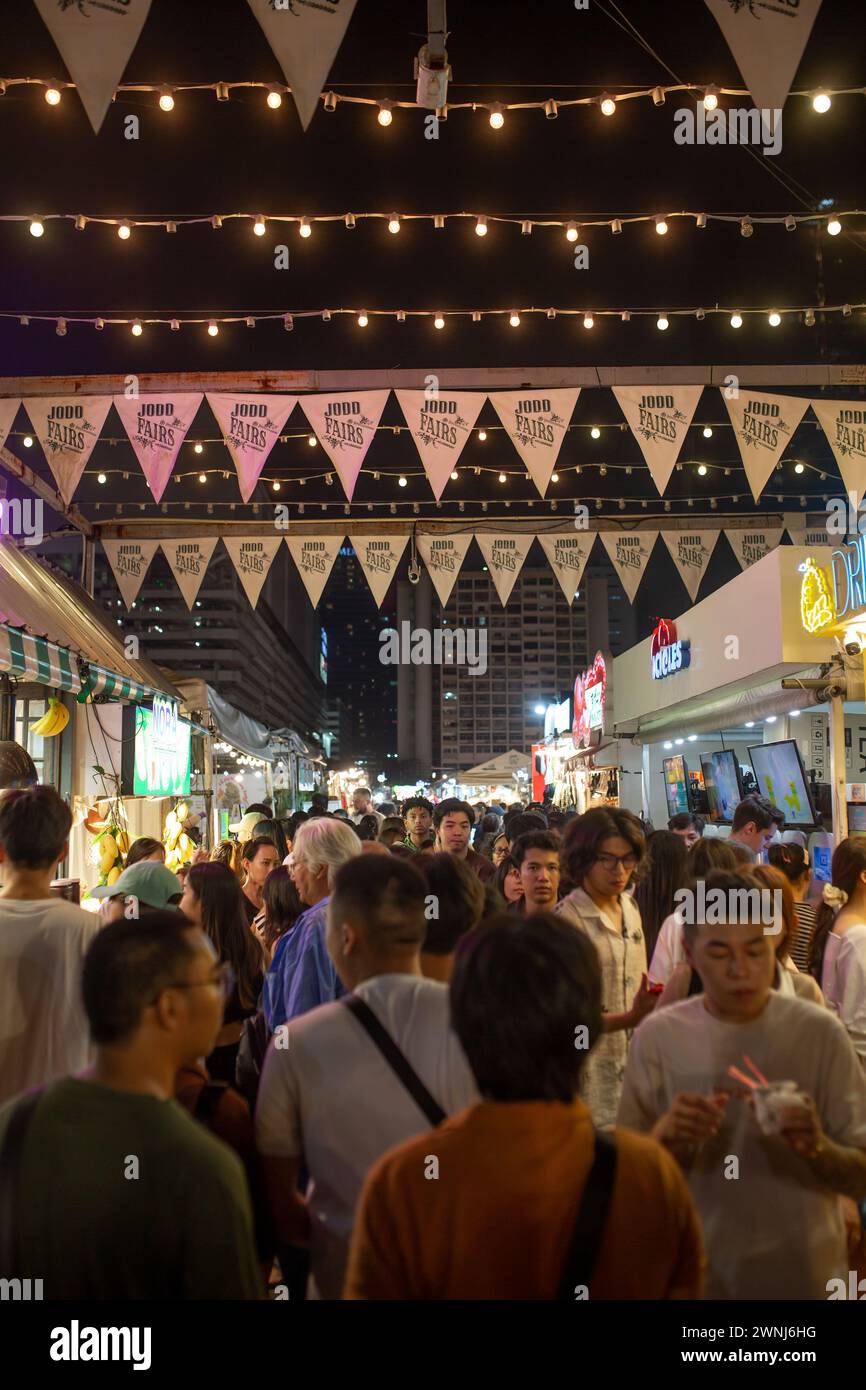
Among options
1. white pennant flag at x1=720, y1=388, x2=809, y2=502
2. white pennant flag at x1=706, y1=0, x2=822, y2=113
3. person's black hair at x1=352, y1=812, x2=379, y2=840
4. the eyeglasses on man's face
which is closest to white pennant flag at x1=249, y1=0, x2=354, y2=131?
white pennant flag at x1=706, y1=0, x2=822, y2=113

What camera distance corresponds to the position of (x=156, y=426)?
9.98 meters

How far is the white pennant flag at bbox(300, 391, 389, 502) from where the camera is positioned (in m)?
9.87

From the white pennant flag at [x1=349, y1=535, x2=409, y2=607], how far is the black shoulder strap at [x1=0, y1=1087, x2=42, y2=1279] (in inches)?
452

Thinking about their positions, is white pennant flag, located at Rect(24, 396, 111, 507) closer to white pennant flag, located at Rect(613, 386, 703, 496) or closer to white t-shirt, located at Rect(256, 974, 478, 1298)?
white pennant flag, located at Rect(613, 386, 703, 496)

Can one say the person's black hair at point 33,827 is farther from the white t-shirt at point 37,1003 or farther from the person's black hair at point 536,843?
the person's black hair at point 536,843

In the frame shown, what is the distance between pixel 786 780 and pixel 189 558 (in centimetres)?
869

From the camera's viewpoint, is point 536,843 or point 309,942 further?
point 536,843

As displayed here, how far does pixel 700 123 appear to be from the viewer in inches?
285

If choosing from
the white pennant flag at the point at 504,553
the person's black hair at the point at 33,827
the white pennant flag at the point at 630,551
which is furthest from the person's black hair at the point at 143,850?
the white pennant flag at the point at 630,551

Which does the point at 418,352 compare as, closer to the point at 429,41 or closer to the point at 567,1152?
the point at 429,41

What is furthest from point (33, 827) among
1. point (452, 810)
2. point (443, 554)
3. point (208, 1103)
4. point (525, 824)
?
point (443, 554)

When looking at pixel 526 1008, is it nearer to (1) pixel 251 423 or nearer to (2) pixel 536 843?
(2) pixel 536 843

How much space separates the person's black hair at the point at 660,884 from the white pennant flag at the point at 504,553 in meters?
8.39
